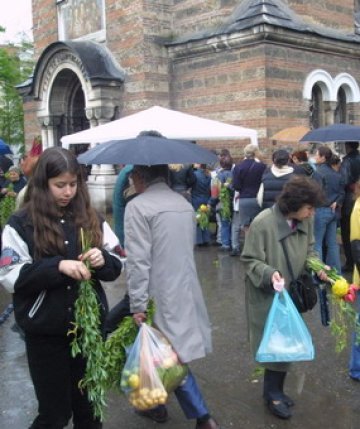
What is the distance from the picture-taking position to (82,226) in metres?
2.84

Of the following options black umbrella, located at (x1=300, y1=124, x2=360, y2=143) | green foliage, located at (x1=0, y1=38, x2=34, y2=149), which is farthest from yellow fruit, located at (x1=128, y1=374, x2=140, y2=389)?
green foliage, located at (x1=0, y1=38, x2=34, y2=149)

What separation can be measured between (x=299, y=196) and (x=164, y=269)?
41.7 inches

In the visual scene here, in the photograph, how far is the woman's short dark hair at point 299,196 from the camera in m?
3.64

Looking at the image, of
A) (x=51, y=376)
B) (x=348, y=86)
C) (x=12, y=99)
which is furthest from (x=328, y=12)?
(x=12, y=99)

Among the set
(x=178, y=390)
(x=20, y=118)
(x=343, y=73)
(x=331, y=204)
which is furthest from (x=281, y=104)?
(x=20, y=118)

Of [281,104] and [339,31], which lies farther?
[339,31]

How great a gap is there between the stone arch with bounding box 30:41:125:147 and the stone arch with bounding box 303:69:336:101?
4.66m

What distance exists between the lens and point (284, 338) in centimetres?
345

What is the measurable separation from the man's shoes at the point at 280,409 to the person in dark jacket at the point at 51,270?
1.58m

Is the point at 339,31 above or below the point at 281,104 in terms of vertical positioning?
Answer: above

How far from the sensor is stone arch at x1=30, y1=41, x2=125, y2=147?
13781mm

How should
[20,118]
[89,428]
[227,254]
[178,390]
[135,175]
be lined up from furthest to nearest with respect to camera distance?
[20,118] < [227,254] < [135,175] < [178,390] < [89,428]

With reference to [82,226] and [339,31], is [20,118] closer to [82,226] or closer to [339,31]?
[339,31]

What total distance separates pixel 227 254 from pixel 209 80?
16.5ft
